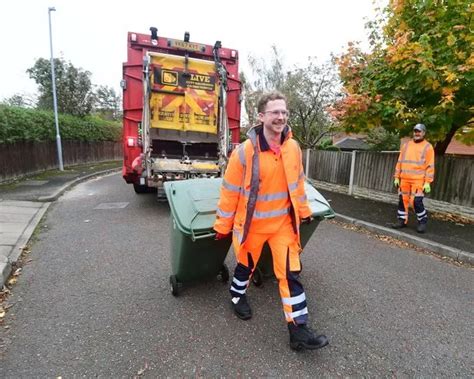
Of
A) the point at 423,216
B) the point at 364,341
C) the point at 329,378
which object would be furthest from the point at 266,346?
the point at 423,216

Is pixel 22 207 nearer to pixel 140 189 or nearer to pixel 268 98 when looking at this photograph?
pixel 140 189

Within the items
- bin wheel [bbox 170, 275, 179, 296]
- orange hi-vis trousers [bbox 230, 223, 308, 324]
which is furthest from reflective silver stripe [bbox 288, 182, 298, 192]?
bin wheel [bbox 170, 275, 179, 296]

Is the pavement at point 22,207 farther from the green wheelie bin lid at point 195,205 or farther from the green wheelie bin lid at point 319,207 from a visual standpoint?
the green wheelie bin lid at point 319,207

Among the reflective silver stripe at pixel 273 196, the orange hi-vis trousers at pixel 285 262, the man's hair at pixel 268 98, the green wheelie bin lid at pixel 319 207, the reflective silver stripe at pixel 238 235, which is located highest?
the man's hair at pixel 268 98

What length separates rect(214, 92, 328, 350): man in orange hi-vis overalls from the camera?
2213mm

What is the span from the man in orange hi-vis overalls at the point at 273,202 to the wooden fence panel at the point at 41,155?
32.3 ft

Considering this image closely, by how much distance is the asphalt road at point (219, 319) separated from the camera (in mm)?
2111

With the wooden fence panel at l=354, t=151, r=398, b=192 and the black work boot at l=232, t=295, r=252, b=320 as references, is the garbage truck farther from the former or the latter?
the wooden fence panel at l=354, t=151, r=398, b=192

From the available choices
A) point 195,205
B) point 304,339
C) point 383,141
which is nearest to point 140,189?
point 195,205

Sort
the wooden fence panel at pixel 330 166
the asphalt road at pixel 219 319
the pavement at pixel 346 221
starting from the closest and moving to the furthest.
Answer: the asphalt road at pixel 219 319, the pavement at pixel 346 221, the wooden fence panel at pixel 330 166

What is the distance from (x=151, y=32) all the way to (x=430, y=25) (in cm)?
512

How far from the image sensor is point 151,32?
623cm

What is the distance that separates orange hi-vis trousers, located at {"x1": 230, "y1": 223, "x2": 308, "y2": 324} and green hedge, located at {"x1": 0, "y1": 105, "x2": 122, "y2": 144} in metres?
9.92

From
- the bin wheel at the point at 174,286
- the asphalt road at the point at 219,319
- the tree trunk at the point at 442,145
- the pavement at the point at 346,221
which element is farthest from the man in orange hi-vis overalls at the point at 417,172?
the bin wheel at the point at 174,286
